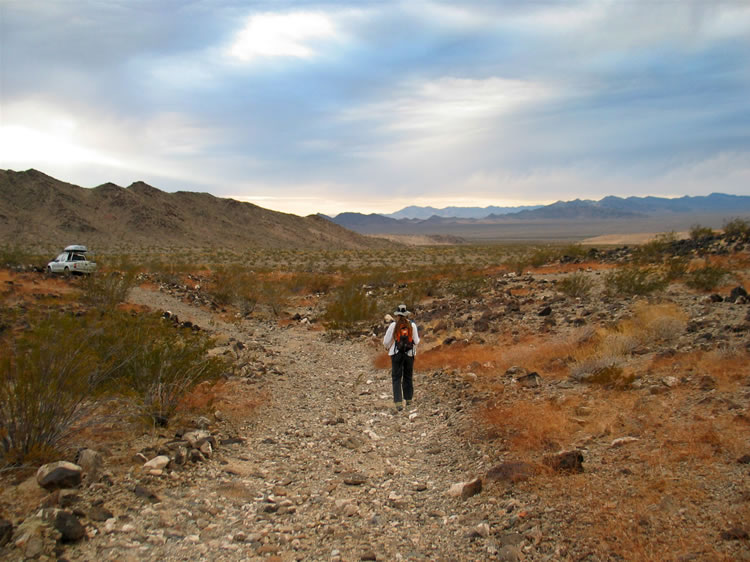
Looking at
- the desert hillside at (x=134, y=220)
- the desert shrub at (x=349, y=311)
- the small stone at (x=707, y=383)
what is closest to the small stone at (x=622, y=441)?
the small stone at (x=707, y=383)

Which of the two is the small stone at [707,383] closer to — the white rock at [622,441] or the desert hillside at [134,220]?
the white rock at [622,441]

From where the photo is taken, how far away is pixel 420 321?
732 inches

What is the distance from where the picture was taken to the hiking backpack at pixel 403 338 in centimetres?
885

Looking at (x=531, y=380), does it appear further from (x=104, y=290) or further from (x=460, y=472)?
(x=104, y=290)

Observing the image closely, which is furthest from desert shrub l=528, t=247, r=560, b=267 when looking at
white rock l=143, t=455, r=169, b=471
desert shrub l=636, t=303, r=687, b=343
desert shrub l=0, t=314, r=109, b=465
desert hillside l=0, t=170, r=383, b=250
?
desert hillside l=0, t=170, r=383, b=250

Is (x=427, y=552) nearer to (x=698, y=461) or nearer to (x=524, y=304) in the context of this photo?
(x=698, y=461)

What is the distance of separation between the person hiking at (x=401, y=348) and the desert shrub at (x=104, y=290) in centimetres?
1177

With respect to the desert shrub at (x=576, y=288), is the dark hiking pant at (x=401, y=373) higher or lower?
lower

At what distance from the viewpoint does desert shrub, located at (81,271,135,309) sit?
57.6ft

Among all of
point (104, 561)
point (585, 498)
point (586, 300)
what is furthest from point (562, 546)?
point (586, 300)

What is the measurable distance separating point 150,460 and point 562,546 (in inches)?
170

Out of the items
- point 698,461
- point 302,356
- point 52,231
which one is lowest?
point 302,356

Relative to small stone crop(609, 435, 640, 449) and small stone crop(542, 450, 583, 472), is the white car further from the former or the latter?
small stone crop(609, 435, 640, 449)

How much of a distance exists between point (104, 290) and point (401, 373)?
517 inches
